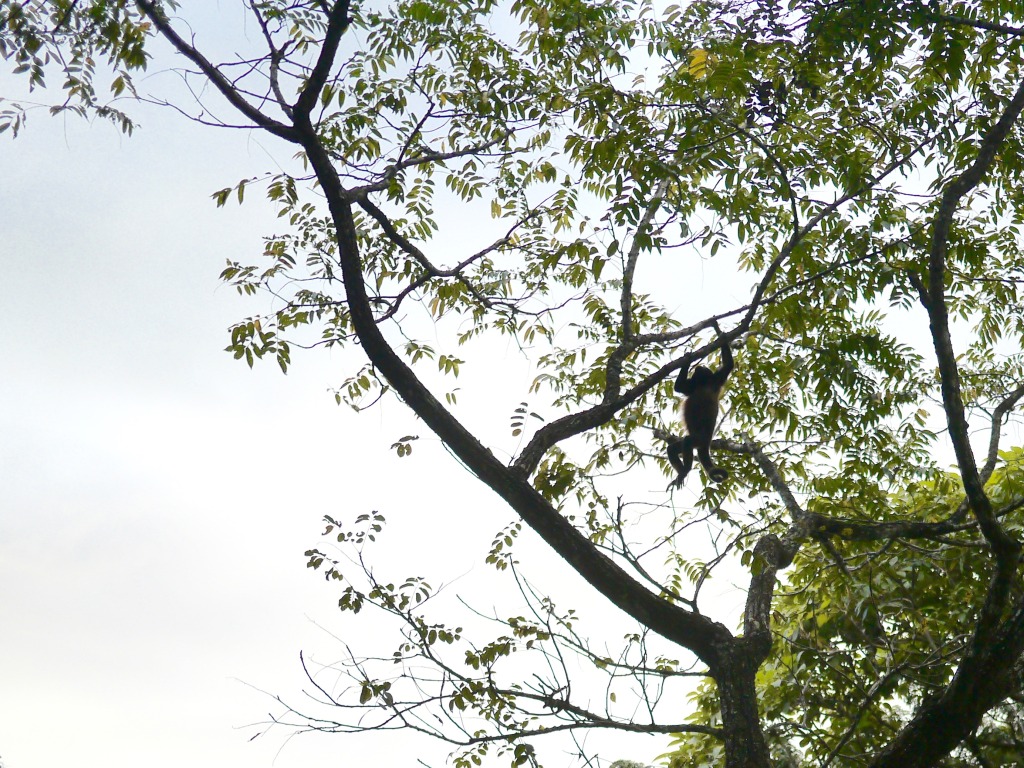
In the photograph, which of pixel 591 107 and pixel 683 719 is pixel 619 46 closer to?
pixel 591 107

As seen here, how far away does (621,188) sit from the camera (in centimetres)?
474

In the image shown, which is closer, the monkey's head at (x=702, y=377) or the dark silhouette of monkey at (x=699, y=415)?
the dark silhouette of monkey at (x=699, y=415)

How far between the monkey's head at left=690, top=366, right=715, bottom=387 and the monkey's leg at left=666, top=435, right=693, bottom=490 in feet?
2.03

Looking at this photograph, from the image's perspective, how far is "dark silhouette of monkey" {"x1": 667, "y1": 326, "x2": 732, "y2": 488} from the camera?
7.51m

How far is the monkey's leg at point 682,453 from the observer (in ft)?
24.6

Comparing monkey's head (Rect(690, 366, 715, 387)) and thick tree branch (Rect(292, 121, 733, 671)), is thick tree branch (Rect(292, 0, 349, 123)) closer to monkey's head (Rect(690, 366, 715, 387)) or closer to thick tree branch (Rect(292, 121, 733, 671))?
thick tree branch (Rect(292, 121, 733, 671))

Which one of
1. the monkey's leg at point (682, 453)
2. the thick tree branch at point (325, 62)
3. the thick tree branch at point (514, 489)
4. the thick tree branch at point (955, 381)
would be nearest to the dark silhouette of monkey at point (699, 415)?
the monkey's leg at point (682, 453)

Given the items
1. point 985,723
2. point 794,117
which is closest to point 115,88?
point 794,117

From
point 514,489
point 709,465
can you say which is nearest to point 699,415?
point 709,465

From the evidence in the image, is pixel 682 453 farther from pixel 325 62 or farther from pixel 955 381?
pixel 325 62

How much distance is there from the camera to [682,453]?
Result: 779cm

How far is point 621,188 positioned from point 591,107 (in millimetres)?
1415

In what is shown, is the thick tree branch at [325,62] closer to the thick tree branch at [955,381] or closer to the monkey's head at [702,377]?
the thick tree branch at [955,381]

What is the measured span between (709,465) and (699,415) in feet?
1.87
